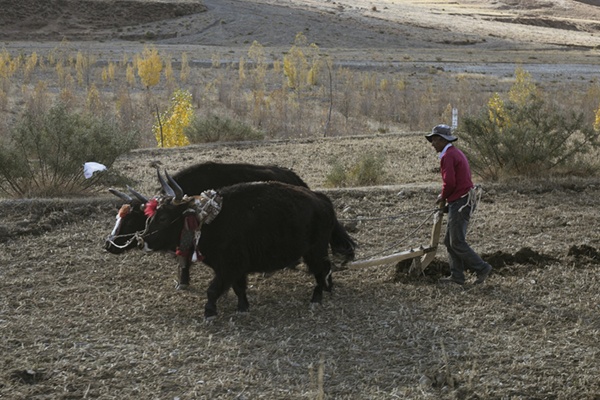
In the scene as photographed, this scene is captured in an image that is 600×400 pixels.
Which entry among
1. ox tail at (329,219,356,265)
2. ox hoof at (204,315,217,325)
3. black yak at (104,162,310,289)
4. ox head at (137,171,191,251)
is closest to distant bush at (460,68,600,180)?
black yak at (104,162,310,289)

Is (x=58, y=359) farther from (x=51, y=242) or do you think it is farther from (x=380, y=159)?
(x=380, y=159)

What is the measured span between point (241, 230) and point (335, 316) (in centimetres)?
125

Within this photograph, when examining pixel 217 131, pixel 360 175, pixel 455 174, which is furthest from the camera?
pixel 217 131

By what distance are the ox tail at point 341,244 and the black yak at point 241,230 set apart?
1.76 ft

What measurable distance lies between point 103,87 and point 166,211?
25.8m

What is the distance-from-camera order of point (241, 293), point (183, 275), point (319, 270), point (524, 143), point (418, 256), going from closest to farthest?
point (241, 293) → point (319, 270) → point (183, 275) → point (418, 256) → point (524, 143)

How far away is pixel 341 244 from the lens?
8789mm

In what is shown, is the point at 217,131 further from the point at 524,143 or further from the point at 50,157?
the point at 524,143

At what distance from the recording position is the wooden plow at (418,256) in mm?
8352

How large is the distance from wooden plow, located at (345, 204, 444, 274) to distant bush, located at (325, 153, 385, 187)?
4.83 m

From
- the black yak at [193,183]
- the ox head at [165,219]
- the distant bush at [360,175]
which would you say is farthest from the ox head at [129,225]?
the distant bush at [360,175]

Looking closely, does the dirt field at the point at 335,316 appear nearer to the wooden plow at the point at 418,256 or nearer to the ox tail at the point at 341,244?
the wooden plow at the point at 418,256

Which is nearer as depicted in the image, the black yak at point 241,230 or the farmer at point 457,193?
the black yak at point 241,230

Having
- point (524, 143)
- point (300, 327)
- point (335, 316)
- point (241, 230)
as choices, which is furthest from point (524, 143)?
point (300, 327)
